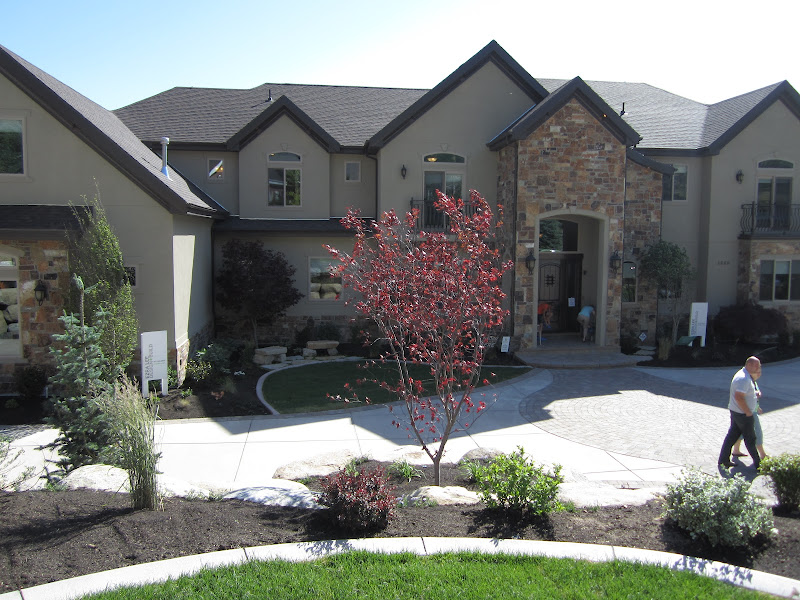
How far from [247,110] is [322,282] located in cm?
684

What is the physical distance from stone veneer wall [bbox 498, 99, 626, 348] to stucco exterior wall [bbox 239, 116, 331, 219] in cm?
597

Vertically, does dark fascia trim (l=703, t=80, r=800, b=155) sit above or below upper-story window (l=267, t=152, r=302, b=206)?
above

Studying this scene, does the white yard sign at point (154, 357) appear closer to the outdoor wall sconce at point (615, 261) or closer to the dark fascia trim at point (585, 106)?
the dark fascia trim at point (585, 106)

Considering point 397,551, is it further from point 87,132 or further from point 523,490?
point 87,132

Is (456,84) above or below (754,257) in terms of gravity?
above

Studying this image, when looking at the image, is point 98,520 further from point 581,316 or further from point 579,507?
point 581,316

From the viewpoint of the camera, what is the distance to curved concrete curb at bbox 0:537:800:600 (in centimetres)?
486

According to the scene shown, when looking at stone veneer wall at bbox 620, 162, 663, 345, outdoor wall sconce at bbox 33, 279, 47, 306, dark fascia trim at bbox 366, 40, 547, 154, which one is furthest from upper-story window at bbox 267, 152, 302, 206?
stone veneer wall at bbox 620, 162, 663, 345

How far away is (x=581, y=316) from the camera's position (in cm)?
1838

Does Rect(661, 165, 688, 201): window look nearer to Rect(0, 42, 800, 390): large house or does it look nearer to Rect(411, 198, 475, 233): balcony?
Rect(0, 42, 800, 390): large house

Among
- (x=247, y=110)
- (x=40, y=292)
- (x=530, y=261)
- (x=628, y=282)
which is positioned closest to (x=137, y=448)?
(x=40, y=292)

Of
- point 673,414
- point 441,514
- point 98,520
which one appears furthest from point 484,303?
point 673,414

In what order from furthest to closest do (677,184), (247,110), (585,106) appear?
1. (247,110)
2. (677,184)
3. (585,106)

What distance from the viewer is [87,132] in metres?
12.6
